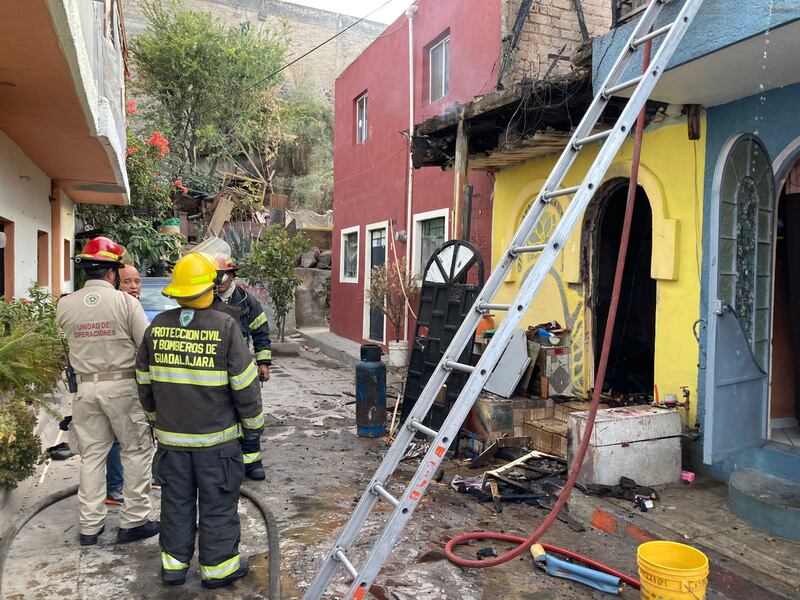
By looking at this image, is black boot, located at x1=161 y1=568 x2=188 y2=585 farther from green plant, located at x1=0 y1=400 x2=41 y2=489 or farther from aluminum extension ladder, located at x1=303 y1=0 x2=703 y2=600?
green plant, located at x1=0 y1=400 x2=41 y2=489

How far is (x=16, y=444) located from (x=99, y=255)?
4.58ft

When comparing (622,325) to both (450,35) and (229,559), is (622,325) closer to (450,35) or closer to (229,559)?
(450,35)

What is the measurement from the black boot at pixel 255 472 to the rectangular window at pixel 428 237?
5861 mm

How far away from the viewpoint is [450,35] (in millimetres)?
9992

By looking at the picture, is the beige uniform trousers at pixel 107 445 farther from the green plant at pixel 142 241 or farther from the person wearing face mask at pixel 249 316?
the green plant at pixel 142 241

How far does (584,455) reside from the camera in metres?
3.67

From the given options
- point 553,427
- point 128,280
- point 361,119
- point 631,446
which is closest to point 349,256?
point 361,119

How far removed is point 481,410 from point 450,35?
22.1 ft

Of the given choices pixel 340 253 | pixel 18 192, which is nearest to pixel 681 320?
pixel 18 192

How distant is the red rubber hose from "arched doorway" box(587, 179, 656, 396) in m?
3.29

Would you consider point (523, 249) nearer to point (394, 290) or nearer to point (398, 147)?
point (394, 290)

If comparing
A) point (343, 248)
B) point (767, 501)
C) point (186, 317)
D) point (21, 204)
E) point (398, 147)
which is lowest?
point (767, 501)

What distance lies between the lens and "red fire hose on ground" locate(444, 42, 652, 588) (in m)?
3.23

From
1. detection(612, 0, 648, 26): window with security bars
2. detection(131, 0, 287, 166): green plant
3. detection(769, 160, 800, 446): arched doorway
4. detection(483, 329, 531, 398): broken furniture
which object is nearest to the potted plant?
detection(483, 329, 531, 398): broken furniture
